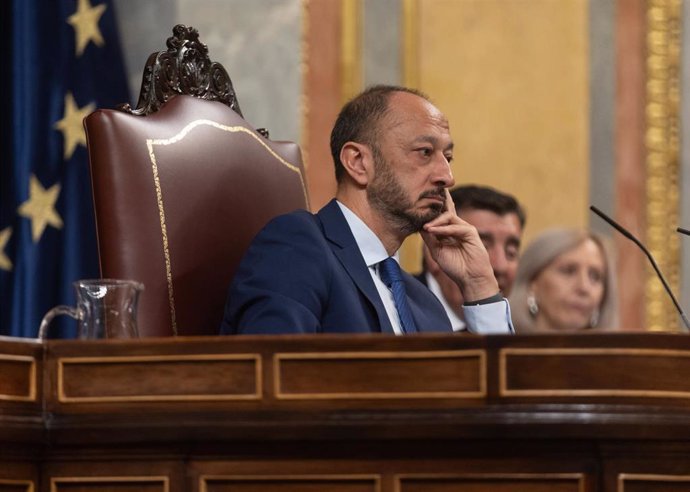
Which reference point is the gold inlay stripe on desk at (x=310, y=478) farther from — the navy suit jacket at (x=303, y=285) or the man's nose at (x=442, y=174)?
the man's nose at (x=442, y=174)

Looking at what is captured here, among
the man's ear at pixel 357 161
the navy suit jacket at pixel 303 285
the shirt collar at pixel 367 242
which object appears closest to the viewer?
the navy suit jacket at pixel 303 285

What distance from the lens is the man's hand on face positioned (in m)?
3.35

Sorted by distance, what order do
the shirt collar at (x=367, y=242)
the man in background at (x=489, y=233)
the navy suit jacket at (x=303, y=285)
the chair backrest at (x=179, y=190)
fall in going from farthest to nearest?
the man in background at (x=489, y=233) → the shirt collar at (x=367, y=242) → the chair backrest at (x=179, y=190) → the navy suit jacket at (x=303, y=285)

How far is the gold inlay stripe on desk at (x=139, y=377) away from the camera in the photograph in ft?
6.90

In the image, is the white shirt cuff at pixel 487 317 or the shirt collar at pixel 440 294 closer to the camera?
the white shirt cuff at pixel 487 317

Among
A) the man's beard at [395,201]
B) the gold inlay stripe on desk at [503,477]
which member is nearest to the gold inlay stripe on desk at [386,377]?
the gold inlay stripe on desk at [503,477]

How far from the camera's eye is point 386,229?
334 cm

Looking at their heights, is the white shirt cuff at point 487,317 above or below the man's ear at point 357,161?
below

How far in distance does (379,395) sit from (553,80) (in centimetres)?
342

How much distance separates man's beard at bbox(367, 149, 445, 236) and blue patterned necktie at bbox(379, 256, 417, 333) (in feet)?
0.36

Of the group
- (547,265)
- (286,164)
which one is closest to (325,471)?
(286,164)

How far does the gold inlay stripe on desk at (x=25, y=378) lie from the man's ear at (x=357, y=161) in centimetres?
138

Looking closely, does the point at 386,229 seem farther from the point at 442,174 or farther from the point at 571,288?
the point at 571,288

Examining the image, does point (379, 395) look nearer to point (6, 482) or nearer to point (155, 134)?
point (6, 482)
